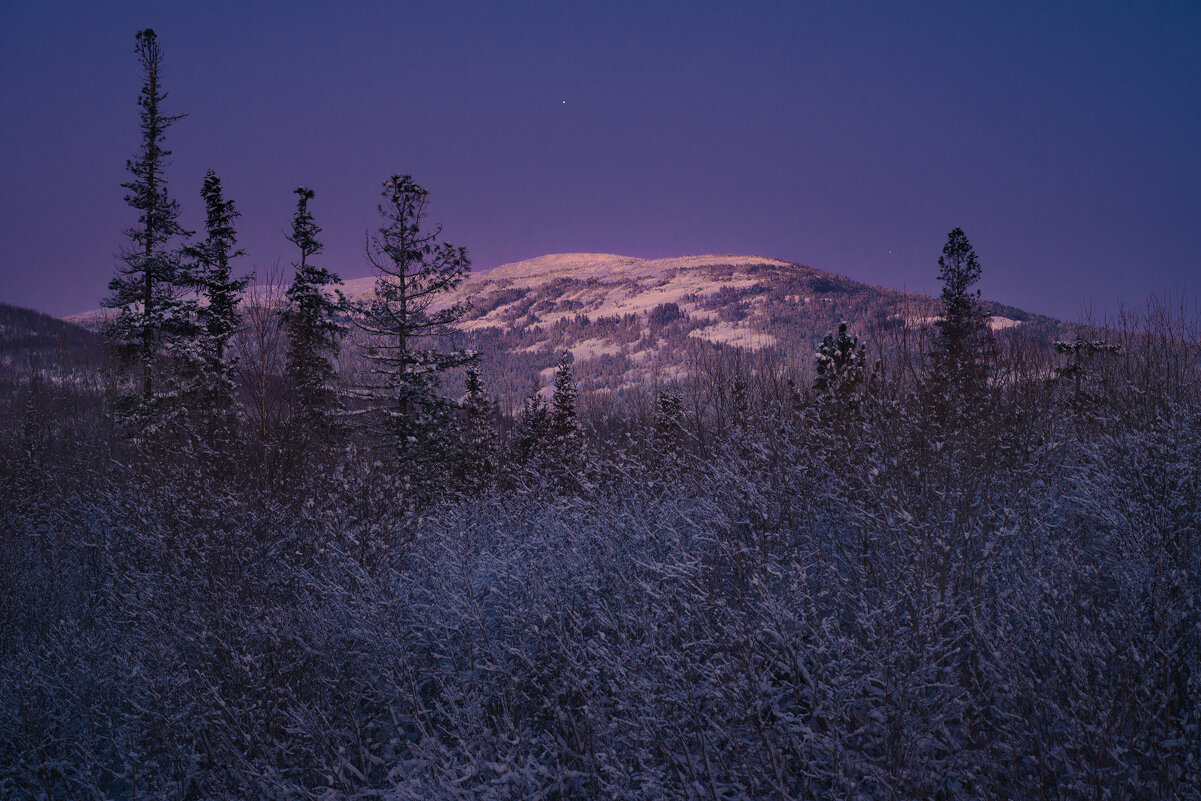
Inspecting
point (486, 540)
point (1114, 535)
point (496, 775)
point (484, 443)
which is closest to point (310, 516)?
point (486, 540)

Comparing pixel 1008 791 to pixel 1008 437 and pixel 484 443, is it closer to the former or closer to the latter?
pixel 1008 437

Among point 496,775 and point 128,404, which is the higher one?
point 128,404

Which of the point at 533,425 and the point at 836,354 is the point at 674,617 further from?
the point at 533,425

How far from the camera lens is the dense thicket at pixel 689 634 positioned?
3588mm

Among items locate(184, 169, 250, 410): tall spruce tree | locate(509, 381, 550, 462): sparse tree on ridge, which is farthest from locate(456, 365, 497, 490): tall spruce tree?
locate(184, 169, 250, 410): tall spruce tree

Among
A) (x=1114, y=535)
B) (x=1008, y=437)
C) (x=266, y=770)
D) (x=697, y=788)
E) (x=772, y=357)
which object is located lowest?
(x=266, y=770)

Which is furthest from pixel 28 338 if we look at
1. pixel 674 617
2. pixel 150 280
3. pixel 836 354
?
pixel 674 617

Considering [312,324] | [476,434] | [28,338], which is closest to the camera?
[312,324]

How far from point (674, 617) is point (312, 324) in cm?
1823

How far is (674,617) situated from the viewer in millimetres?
4836

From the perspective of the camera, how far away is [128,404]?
19000mm

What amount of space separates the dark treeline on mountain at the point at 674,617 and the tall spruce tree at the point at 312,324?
5884 mm

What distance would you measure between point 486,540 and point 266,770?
4526 mm

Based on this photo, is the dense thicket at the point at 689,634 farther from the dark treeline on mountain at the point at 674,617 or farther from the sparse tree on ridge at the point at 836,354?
the sparse tree on ridge at the point at 836,354
